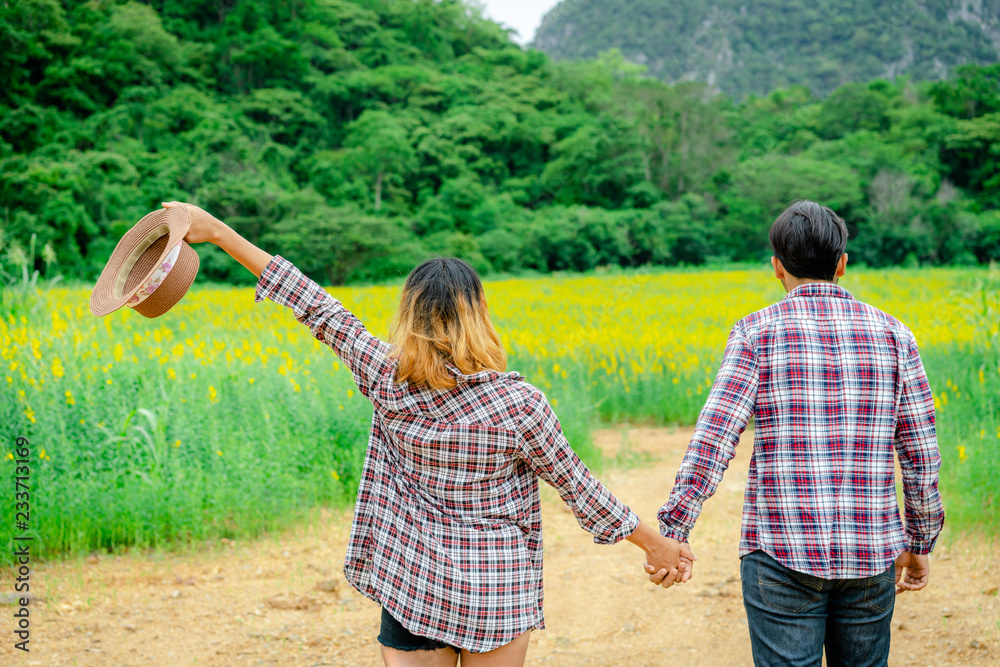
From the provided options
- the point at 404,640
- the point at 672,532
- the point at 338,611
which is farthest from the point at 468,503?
the point at 338,611

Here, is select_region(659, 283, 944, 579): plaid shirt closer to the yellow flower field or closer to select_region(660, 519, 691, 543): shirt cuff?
select_region(660, 519, 691, 543): shirt cuff

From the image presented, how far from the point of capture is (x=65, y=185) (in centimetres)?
2380

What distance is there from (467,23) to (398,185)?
29030 mm

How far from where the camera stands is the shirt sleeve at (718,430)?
5.75 feet

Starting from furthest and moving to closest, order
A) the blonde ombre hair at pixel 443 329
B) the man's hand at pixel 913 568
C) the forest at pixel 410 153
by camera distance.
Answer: the forest at pixel 410 153 → the man's hand at pixel 913 568 → the blonde ombre hair at pixel 443 329

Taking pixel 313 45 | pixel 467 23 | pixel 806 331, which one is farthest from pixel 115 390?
pixel 467 23

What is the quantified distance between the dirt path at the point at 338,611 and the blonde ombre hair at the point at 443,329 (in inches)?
75.4

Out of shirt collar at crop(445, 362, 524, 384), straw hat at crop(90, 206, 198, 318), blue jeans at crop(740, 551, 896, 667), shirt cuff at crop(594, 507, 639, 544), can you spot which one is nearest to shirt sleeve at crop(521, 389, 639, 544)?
shirt cuff at crop(594, 507, 639, 544)

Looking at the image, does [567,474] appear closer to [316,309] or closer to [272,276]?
[316,309]

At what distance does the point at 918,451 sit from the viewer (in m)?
1.76

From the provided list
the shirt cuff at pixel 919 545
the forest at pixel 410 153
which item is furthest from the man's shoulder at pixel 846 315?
the forest at pixel 410 153

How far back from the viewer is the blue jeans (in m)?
1.67

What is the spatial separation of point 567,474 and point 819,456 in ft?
1.87

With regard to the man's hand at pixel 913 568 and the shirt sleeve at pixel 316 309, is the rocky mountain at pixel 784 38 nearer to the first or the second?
the man's hand at pixel 913 568
